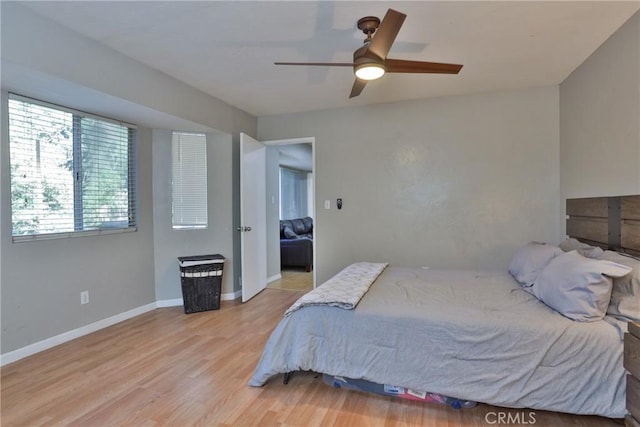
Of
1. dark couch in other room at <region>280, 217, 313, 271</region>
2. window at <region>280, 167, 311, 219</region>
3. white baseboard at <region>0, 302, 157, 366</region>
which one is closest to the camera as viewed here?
white baseboard at <region>0, 302, 157, 366</region>

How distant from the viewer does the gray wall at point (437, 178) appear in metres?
3.43

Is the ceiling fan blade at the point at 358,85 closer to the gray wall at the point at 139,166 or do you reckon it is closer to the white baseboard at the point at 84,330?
the gray wall at the point at 139,166

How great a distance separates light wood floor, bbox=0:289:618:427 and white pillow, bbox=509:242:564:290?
3.04ft

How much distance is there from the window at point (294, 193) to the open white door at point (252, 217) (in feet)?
11.3

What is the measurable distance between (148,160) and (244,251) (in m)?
1.51

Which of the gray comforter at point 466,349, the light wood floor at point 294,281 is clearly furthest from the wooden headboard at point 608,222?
the light wood floor at point 294,281

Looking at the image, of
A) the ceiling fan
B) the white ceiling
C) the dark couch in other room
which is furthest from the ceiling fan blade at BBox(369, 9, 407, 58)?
the dark couch in other room

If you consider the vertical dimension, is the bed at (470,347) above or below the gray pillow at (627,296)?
below

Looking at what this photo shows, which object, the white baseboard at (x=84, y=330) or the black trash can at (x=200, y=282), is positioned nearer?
the white baseboard at (x=84, y=330)

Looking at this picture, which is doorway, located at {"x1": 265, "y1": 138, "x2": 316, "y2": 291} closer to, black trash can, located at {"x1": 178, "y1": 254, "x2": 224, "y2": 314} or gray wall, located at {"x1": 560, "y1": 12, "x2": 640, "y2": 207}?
black trash can, located at {"x1": 178, "y1": 254, "x2": 224, "y2": 314}

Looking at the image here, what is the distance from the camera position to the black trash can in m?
3.60

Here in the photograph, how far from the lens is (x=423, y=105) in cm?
378

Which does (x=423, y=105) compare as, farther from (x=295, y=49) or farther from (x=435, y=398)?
(x=435, y=398)

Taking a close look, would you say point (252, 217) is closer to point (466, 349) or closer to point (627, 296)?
point (466, 349)
